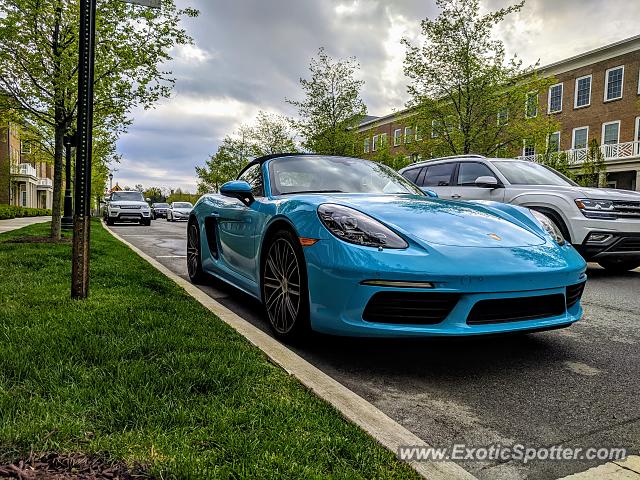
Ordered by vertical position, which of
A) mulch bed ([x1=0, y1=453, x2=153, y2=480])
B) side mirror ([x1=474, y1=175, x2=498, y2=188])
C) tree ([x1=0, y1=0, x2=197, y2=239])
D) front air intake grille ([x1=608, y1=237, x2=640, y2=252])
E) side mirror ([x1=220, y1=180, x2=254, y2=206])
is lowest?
mulch bed ([x1=0, y1=453, x2=153, y2=480])

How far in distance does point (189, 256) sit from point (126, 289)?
152 cm

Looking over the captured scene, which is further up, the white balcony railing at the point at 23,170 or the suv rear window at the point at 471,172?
the white balcony railing at the point at 23,170

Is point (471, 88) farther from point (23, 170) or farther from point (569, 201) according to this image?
point (23, 170)

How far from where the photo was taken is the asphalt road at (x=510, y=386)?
6.72ft

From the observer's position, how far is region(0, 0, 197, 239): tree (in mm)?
7988

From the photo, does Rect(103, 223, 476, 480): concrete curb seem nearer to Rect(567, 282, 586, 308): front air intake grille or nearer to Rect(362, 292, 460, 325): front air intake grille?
Rect(362, 292, 460, 325): front air intake grille

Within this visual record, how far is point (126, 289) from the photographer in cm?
453

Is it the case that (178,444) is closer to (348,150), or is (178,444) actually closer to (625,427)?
(625,427)

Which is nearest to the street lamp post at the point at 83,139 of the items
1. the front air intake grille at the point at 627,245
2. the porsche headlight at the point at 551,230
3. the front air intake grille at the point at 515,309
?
the front air intake grille at the point at 515,309

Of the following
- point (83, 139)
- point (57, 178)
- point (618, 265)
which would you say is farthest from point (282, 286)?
point (57, 178)

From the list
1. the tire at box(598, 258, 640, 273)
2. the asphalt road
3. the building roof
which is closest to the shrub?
the building roof

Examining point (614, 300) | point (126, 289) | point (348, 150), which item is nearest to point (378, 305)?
point (126, 289)

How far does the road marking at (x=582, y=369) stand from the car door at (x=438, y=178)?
5588 millimetres

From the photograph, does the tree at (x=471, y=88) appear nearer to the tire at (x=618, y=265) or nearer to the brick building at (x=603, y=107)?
the brick building at (x=603, y=107)
